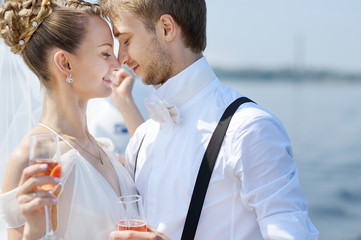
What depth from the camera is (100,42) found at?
2363 mm

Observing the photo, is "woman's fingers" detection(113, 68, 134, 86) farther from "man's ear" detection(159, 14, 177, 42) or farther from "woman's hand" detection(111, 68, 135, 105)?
"man's ear" detection(159, 14, 177, 42)

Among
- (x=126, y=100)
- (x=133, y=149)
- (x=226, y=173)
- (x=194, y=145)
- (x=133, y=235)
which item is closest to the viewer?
(x=133, y=235)

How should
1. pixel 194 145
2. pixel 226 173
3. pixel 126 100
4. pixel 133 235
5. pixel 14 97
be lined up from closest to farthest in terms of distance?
pixel 133 235 < pixel 226 173 < pixel 194 145 < pixel 14 97 < pixel 126 100

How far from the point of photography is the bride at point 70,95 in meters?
2.10

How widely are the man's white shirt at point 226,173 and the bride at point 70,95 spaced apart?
0.85 feet

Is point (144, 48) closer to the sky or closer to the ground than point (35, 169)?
closer to the sky

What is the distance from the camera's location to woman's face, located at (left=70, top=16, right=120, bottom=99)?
232cm

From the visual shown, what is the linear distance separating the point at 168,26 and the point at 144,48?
169 millimetres

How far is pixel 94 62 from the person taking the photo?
2.34 meters

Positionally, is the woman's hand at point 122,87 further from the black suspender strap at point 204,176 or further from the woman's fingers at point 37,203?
the woman's fingers at point 37,203

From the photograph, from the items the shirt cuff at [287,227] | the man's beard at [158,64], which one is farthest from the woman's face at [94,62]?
the shirt cuff at [287,227]

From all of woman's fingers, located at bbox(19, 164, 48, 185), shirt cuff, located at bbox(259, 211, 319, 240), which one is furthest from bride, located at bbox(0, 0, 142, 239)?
shirt cuff, located at bbox(259, 211, 319, 240)

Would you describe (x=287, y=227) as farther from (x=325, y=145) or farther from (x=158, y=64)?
(x=325, y=145)

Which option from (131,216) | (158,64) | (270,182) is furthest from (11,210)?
(270,182)
